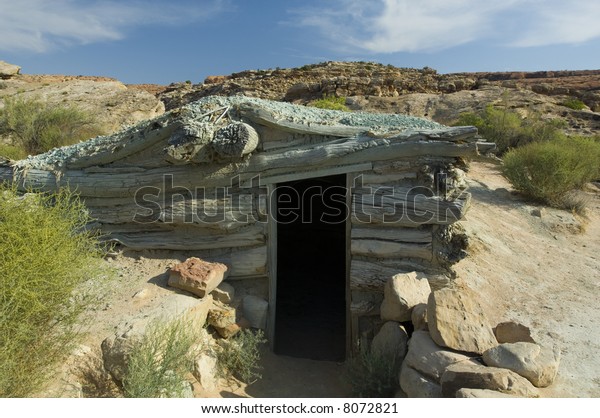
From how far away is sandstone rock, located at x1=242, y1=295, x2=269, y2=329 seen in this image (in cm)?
515

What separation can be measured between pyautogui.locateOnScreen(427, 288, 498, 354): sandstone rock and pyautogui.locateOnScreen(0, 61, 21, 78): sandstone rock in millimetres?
26565

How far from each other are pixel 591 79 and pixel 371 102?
58.4 feet

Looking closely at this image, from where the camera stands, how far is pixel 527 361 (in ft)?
10.8

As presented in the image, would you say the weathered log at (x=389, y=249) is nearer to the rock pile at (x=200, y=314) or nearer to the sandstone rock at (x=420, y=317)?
the sandstone rock at (x=420, y=317)

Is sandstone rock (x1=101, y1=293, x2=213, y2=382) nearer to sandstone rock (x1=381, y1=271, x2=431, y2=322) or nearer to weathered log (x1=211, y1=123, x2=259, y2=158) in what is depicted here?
weathered log (x1=211, y1=123, x2=259, y2=158)

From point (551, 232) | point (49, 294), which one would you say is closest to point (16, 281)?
point (49, 294)

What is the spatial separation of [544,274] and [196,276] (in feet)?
15.6

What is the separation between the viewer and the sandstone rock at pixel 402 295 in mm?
4363

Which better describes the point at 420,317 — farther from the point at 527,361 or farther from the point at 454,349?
the point at 527,361

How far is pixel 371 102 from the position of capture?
763 inches

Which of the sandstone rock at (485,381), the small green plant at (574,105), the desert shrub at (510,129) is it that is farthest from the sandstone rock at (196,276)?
the small green plant at (574,105)

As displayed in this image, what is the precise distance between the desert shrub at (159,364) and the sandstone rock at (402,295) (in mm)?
2005

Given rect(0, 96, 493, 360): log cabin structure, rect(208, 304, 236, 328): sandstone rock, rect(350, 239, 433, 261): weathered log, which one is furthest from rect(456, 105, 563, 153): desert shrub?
rect(208, 304, 236, 328): sandstone rock
